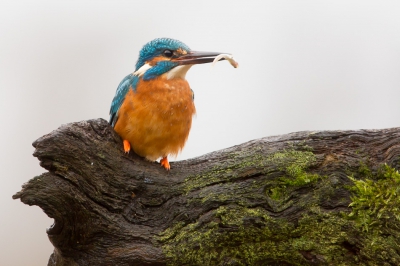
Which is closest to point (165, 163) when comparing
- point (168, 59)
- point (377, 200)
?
point (168, 59)

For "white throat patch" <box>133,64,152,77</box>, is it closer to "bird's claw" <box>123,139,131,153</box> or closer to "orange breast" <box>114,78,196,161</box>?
"orange breast" <box>114,78,196,161</box>

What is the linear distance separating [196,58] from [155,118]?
0.62m

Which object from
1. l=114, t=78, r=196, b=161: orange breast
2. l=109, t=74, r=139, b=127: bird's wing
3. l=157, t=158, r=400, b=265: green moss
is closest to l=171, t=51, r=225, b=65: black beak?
l=114, t=78, r=196, b=161: orange breast

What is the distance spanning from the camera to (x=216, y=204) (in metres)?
3.22

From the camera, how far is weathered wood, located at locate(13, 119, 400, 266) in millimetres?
3002

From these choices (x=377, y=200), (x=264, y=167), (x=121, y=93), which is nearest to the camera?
(x=377, y=200)

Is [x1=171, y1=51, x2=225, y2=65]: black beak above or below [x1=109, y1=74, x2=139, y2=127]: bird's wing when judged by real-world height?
above

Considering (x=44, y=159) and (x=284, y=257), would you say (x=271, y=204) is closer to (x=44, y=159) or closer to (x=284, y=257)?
(x=284, y=257)

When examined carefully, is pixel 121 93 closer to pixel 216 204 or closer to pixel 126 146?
pixel 126 146

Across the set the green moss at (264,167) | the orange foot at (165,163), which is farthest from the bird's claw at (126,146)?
the green moss at (264,167)

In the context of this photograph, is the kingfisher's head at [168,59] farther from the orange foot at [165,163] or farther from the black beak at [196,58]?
the orange foot at [165,163]

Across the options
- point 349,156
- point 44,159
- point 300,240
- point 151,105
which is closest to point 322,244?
point 300,240

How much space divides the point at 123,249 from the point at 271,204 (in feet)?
3.29

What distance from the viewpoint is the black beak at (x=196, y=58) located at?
379 cm
